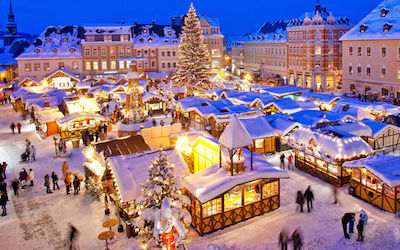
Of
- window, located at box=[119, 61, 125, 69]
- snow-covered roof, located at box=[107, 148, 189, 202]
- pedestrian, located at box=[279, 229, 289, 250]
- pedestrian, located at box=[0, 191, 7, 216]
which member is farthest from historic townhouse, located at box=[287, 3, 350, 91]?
pedestrian, located at box=[0, 191, 7, 216]

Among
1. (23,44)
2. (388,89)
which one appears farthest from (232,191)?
(23,44)

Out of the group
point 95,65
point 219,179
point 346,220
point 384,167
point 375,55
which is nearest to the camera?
point 346,220

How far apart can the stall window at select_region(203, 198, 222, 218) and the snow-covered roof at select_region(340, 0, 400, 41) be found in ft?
115

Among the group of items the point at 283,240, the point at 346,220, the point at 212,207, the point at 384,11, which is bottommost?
the point at 283,240

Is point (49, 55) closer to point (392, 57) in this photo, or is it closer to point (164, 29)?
point (164, 29)

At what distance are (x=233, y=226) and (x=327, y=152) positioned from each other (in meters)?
7.07

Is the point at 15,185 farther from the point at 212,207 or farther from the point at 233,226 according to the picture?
the point at 233,226

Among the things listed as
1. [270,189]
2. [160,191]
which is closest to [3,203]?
[160,191]

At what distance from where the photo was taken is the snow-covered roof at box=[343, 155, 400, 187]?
14.3 m

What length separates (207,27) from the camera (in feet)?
222

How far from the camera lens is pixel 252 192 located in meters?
14.9

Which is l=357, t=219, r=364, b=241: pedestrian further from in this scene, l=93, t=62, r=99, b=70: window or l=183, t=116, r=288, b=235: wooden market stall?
l=93, t=62, r=99, b=70: window

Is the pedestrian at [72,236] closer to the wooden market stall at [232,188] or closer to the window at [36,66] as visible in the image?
the wooden market stall at [232,188]

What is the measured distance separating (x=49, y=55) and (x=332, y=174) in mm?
51604
